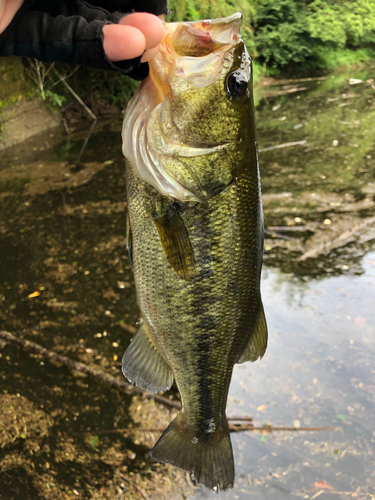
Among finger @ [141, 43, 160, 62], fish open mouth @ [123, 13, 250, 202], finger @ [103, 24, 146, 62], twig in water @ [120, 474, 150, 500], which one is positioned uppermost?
finger @ [103, 24, 146, 62]

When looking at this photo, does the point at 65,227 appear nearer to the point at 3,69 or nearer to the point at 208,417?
the point at 208,417

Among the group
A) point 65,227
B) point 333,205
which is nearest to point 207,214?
point 65,227

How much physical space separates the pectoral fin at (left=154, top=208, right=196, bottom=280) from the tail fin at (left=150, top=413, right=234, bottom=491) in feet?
2.48

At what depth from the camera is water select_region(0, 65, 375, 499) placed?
2490mm

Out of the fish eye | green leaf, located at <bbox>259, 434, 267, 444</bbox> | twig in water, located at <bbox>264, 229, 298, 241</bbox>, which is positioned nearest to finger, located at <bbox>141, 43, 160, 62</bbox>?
the fish eye

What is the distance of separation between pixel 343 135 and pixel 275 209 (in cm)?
412

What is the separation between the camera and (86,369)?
10.1 feet

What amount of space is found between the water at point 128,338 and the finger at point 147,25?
7.72 ft

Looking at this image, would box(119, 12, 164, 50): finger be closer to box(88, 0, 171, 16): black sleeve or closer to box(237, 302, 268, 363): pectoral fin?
box(88, 0, 171, 16): black sleeve

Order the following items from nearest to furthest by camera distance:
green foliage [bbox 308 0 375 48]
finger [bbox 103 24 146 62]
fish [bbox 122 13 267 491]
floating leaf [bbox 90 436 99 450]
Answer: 1. finger [bbox 103 24 146 62]
2. fish [bbox 122 13 267 491]
3. floating leaf [bbox 90 436 99 450]
4. green foliage [bbox 308 0 375 48]

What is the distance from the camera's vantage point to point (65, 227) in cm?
499

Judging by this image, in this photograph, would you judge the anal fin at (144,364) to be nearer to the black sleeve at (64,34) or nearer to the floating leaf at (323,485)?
the black sleeve at (64,34)

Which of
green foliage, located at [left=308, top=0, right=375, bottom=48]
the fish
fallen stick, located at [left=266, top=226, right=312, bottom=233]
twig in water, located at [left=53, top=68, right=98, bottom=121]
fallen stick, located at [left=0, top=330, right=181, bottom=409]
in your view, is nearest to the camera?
the fish

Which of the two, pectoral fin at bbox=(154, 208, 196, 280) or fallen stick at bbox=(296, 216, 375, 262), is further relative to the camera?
fallen stick at bbox=(296, 216, 375, 262)
